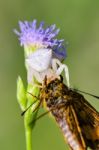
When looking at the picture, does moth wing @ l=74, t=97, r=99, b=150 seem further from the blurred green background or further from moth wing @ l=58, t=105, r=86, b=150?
the blurred green background

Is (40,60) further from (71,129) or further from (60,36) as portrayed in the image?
(60,36)

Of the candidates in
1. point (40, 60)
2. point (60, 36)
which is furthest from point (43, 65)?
point (60, 36)

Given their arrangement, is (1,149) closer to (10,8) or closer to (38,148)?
(38,148)

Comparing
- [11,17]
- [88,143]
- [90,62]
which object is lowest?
[88,143]

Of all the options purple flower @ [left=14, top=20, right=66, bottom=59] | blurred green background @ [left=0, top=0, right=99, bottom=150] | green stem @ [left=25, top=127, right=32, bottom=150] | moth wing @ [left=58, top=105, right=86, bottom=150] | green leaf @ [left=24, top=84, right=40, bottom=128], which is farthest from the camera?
blurred green background @ [left=0, top=0, right=99, bottom=150]

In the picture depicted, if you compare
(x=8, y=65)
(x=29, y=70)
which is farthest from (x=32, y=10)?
(x=29, y=70)

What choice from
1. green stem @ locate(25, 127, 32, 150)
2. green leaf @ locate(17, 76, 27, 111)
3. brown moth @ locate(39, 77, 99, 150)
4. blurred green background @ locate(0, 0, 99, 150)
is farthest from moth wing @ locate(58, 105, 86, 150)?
blurred green background @ locate(0, 0, 99, 150)
